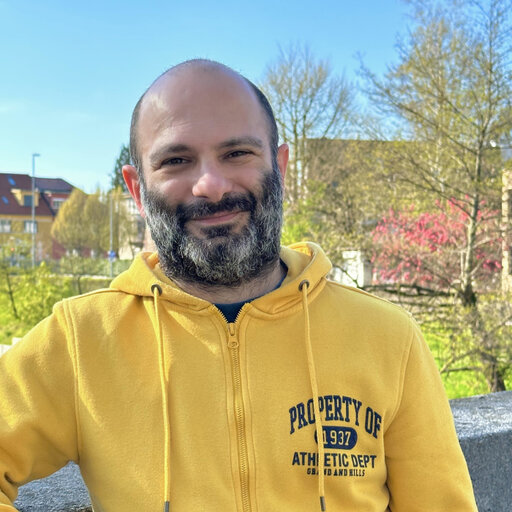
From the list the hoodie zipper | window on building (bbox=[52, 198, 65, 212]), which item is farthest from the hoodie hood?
window on building (bbox=[52, 198, 65, 212])

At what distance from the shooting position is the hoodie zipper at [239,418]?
155 cm

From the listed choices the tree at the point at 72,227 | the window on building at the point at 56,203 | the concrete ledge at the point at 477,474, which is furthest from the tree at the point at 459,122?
the window on building at the point at 56,203

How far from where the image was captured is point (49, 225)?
217 feet

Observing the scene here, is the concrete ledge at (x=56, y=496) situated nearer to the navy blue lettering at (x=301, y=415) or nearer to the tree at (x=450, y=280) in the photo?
the navy blue lettering at (x=301, y=415)

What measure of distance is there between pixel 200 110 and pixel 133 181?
0.32 m

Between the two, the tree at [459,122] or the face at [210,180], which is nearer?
the face at [210,180]

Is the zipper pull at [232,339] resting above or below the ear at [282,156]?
below

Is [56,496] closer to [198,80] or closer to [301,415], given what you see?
[301,415]

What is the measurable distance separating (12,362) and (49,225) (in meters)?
67.6

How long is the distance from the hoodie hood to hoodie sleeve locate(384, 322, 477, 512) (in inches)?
13.2

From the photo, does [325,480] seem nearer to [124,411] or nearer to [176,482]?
[176,482]

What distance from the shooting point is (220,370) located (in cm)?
161

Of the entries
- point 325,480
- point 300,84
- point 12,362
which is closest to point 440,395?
point 325,480

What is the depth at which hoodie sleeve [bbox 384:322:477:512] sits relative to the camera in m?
1.69
